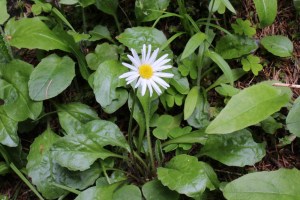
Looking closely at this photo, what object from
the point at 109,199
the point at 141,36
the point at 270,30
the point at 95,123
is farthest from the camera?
the point at 270,30

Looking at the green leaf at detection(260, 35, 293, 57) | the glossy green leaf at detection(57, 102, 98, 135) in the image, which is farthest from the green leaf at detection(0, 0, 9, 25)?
the green leaf at detection(260, 35, 293, 57)

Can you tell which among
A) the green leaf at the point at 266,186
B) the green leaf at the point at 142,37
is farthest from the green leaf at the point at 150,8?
the green leaf at the point at 266,186

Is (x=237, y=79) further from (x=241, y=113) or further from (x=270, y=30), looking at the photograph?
(x=241, y=113)

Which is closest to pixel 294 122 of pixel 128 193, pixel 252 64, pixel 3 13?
pixel 252 64

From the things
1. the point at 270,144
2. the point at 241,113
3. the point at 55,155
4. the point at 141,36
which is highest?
the point at 141,36

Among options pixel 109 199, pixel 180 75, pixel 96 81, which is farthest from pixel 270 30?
pixel 109 199

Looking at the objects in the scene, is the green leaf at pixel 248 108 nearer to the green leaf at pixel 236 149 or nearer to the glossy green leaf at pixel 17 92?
the green leaf at pixel 236 149

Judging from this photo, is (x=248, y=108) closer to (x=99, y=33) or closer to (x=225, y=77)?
(x=225, y=77)
